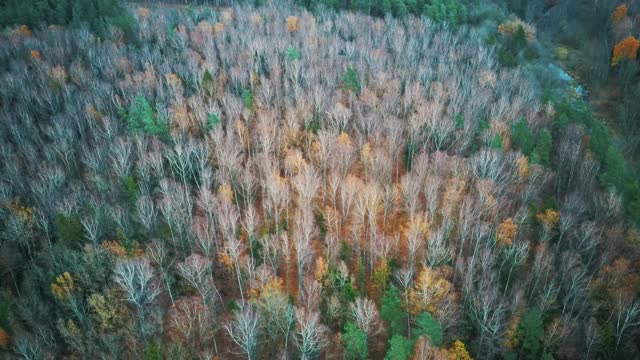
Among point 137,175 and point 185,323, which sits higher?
point 137,175

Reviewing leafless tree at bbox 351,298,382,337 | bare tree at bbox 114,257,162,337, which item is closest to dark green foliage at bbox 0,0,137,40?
bare tree at bbox 114,257,162,337

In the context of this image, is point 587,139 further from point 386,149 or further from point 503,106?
point 386,149

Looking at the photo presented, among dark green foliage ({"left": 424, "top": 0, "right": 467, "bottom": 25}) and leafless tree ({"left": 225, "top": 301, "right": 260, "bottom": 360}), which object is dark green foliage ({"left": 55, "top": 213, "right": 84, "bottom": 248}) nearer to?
leafless tree ({"left": 225, "top": 301, "right": 260, "bottom": 360})

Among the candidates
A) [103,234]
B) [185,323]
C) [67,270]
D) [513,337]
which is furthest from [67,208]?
[513,337]

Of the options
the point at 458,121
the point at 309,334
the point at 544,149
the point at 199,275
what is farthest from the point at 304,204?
the point at 544,149

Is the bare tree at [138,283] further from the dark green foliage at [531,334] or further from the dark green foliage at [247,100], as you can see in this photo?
the dark green foliage at [247,100]

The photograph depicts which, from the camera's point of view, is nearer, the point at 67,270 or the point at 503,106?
the point at 67,270
